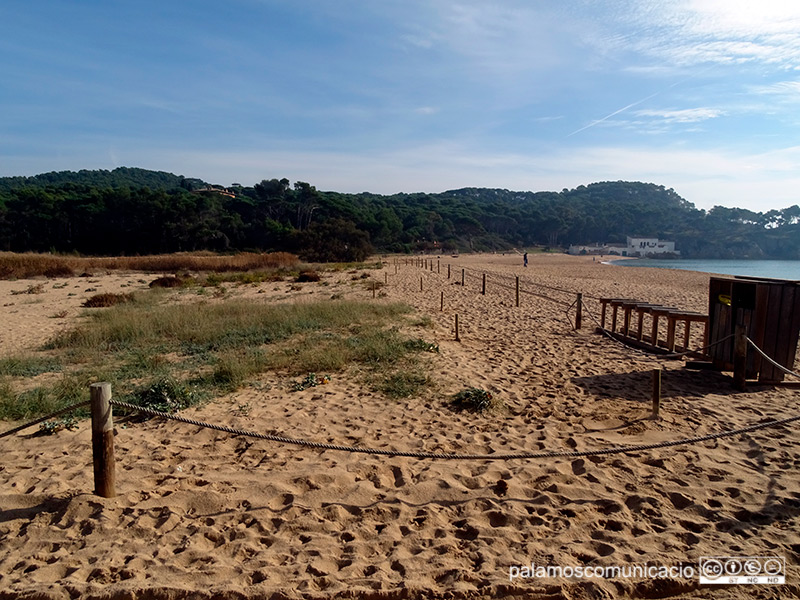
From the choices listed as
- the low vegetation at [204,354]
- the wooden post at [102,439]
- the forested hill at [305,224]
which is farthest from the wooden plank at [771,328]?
the forested hill at [305,224]

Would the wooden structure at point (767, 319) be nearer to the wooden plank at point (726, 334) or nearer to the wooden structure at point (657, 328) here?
the wooden plank at point (726, 334)

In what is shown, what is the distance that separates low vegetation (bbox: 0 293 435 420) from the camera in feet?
22.4

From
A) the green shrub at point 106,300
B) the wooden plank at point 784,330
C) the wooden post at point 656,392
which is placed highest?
the wooden plank at point 784,330

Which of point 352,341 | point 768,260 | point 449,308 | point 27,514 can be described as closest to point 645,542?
point 27,514

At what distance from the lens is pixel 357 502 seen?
414cm

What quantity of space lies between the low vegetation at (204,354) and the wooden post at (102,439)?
7.16 ft

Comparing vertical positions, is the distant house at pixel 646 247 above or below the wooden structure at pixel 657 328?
above

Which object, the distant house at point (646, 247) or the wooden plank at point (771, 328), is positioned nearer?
the wooden plank at point (771, 328)

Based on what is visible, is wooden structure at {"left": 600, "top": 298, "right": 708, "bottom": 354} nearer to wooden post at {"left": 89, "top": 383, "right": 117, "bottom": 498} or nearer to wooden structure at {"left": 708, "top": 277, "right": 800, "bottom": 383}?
wooden structure at {"left": 708, "top": 277, "right": 800, "bottom": 383}

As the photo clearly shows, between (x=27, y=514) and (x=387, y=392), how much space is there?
13.4 feet

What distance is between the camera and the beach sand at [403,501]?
10.6 ft

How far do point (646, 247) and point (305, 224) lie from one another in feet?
231

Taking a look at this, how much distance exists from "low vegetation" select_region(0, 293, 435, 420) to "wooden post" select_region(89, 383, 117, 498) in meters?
2.18

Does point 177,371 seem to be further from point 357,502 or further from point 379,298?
point 379,298
